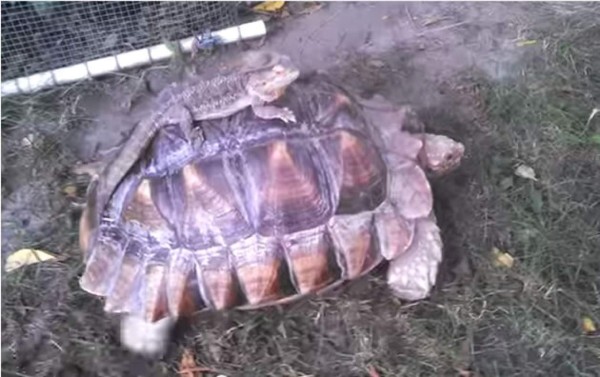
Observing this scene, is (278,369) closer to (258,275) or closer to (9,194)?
(258,275)

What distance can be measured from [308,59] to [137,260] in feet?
4.41

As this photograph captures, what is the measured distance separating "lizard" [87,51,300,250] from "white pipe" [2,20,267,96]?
3.10 ft

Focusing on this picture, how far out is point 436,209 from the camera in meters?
2.90

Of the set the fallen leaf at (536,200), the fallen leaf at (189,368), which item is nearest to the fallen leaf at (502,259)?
the fallen leaf at (536,200)

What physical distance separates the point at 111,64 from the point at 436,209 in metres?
1.42

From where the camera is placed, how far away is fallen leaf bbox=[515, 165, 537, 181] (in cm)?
299

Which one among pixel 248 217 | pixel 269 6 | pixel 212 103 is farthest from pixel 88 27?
pixel 248 217

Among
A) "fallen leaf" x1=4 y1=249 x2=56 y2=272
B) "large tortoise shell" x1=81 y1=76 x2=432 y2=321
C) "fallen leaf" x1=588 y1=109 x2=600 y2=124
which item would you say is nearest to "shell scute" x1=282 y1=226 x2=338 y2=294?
"large tortoise shell" x1=81 y1=76 x2=432 y2=321

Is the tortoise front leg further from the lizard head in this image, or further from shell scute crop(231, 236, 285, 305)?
shell scute crop(231, 236, 285, 305)

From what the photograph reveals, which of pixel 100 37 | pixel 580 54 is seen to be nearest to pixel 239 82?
pixel 100 37

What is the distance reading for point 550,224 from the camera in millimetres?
2873

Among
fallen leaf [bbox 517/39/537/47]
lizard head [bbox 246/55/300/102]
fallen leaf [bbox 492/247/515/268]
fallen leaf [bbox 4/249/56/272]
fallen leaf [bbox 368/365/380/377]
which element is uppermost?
lizard head [bbox 246/55/300/102]

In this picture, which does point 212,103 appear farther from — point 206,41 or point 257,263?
point 206,41

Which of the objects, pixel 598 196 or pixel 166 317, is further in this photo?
pixel 598 196
